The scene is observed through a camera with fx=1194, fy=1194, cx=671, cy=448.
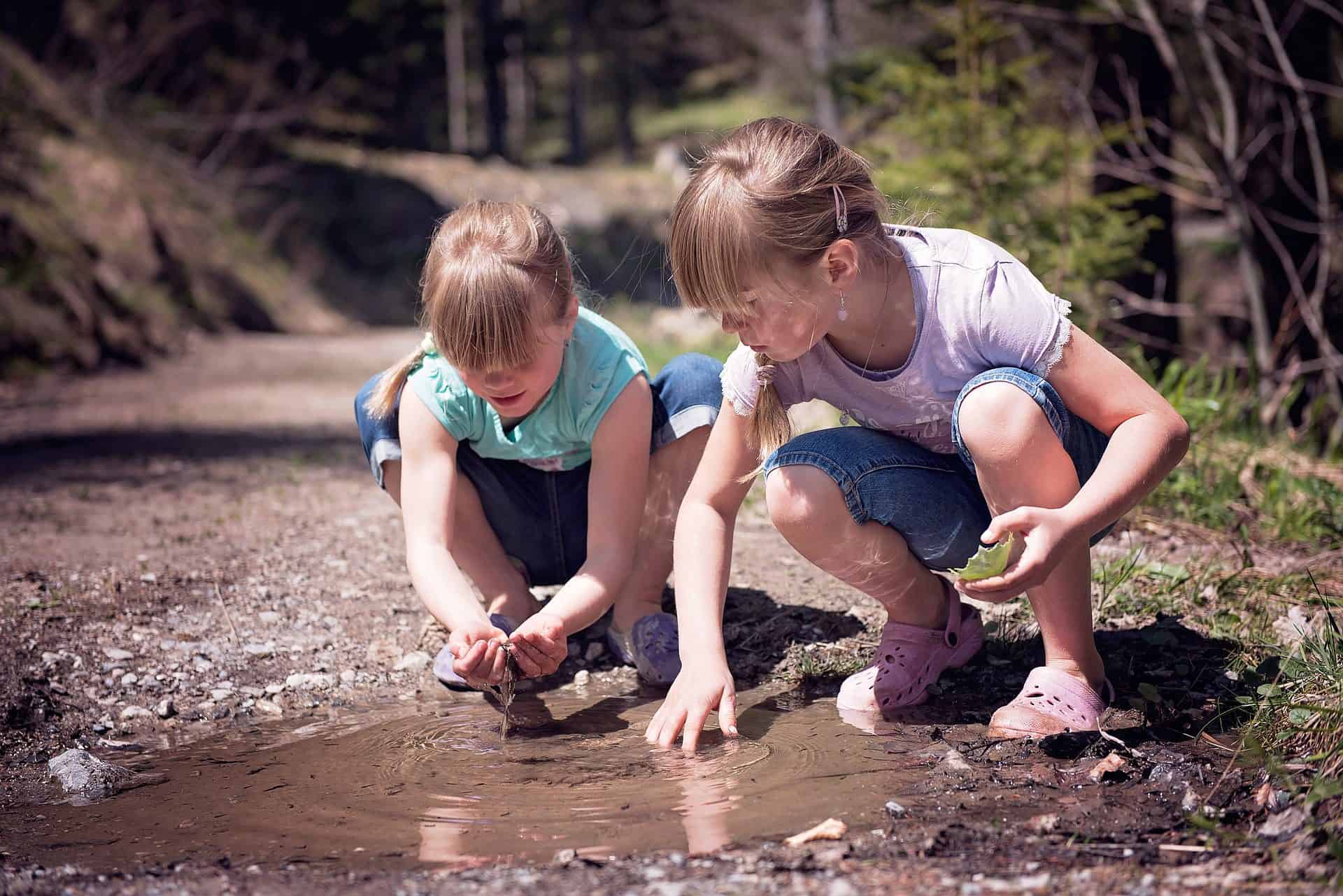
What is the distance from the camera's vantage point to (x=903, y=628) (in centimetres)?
250

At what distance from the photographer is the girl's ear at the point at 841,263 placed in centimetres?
210

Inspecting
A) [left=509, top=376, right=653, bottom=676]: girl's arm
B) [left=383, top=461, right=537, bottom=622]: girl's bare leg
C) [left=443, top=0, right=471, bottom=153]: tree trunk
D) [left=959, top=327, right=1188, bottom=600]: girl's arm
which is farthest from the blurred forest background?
[left=443, top=0, right=471, bottom=153]: tree trunk

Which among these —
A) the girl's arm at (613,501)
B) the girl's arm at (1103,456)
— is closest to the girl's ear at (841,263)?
the girl's arm at (1103,456)

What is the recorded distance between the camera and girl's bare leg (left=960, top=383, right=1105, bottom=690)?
207cm

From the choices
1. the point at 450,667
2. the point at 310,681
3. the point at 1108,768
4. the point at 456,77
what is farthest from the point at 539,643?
the point at 456,77

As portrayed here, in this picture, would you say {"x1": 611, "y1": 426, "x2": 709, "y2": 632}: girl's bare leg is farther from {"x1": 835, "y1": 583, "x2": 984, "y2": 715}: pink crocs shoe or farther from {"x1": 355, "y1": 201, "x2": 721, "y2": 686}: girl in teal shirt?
{"x1": 835, "y1": 583, "x2": 984, "y2": 715}: pink crocs shoe

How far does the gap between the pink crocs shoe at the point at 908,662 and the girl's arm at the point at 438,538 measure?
28.8 inches

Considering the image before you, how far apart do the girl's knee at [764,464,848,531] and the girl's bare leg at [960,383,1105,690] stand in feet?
0.96

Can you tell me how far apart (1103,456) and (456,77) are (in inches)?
1120

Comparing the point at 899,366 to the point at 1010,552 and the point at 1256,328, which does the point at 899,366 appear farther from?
the point at 1256,328

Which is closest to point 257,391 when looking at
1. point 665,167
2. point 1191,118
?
point 1191,118

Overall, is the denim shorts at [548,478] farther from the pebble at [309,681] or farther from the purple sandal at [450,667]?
the pebble at [309,681]

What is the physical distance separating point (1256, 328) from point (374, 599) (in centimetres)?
398

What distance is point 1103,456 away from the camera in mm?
2059
